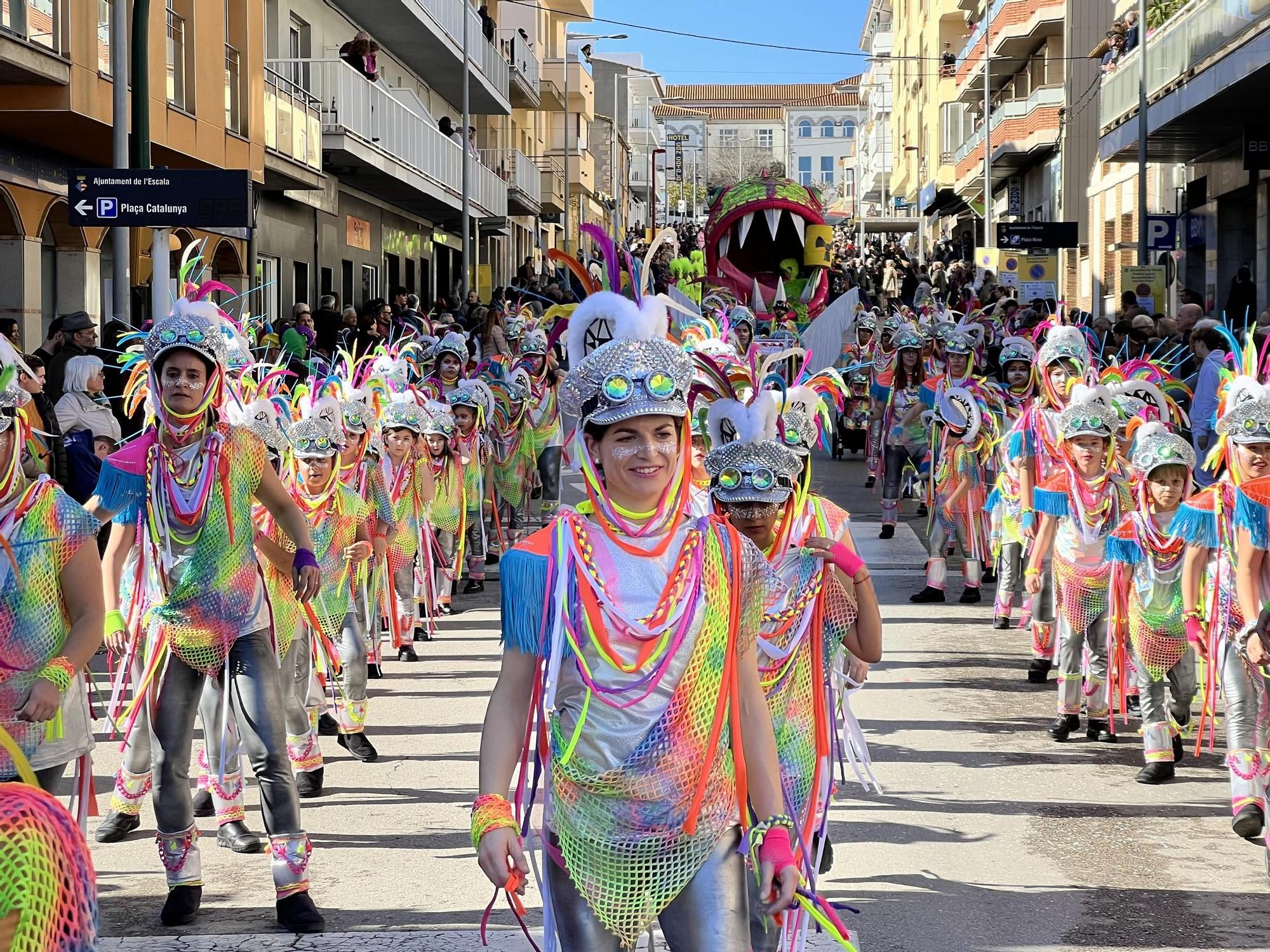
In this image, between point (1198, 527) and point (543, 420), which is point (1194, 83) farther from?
point (1198, 527)

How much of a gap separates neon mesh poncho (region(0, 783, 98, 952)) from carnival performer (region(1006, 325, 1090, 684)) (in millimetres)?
7268

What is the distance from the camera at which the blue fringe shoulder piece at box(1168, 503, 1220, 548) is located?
22.3 feet

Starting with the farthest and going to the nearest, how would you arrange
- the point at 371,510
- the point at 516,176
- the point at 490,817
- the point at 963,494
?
1. the point at 516,176
2. the point at 963,494
3. the point at 371,510
4. the point at 490,817

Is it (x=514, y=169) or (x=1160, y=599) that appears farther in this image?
(x=514, y=169)

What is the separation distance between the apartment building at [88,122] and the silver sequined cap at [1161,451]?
33.6ft

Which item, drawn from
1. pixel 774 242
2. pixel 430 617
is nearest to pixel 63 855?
pixel 430 617

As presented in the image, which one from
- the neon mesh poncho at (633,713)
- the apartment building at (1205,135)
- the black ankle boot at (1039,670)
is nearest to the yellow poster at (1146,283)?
the apartment building at (1205,135)

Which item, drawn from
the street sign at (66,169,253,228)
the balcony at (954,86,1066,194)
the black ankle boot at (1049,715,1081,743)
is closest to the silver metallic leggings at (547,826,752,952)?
the black ankle boot at (1049,715,1081,743)

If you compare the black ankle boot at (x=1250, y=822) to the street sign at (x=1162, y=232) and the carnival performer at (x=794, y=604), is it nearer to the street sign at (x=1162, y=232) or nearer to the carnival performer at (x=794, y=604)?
the carnival performer at (x=794, y=604)

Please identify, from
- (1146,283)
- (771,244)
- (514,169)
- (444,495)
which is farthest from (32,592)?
(514,169)

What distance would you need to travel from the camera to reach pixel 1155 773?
26.0 feet

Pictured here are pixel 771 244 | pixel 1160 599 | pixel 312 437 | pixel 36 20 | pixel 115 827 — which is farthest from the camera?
pixel 771 244

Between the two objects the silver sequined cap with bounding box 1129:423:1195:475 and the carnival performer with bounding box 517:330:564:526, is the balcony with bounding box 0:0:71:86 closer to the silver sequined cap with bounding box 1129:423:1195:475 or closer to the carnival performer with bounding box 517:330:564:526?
the carnival performer with bounding box 517:330:564:526

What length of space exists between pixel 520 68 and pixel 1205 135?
26.1 meters
